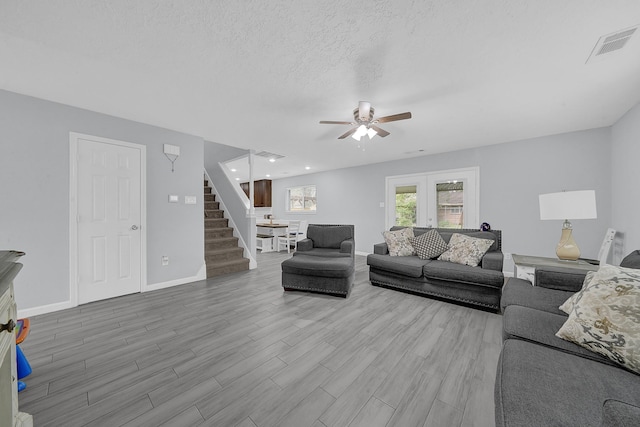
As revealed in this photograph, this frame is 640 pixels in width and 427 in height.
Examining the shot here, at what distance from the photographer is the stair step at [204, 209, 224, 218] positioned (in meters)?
5.48

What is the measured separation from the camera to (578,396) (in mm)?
884

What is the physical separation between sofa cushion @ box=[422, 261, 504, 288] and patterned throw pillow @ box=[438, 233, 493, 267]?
4.1 inches

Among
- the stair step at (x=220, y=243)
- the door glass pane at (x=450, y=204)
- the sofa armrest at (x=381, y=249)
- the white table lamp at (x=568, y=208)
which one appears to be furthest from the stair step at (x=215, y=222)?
the white table lamp at (x=568, y=208)

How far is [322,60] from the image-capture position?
2014 millimetres

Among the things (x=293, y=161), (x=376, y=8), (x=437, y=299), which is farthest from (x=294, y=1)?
(x=293, y=161)

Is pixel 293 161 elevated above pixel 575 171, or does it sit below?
above

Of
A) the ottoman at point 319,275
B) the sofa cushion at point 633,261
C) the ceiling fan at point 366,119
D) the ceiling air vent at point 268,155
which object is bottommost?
the ottoman at point 319,275

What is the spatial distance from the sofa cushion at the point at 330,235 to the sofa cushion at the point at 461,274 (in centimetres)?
142

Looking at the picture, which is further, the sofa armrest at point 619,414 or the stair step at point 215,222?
the stair step at point 215,222

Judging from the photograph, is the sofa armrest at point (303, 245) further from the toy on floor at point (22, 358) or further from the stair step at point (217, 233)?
the toy on floor at point (22, 358)

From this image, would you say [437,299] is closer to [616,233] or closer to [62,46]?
[616,233]

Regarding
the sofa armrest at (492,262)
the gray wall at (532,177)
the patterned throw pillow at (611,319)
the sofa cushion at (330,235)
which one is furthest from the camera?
the sofa cushion at (330,235)

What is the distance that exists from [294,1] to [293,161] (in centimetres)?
470

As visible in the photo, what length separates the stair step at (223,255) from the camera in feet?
14.9
